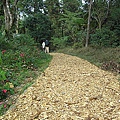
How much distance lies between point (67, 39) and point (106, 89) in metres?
14.6

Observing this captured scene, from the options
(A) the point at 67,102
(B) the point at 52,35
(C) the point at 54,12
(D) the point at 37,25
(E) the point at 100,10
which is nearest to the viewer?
(A) the point at 67,102

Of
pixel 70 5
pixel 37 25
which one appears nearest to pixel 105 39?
pixel 37 25

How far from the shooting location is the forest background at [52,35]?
4.60m

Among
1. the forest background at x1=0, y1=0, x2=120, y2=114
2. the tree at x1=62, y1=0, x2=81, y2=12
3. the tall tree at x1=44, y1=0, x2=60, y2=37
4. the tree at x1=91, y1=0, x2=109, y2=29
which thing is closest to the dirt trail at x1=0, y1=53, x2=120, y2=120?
the forest background at x1=0, y1=0, x2=120, y2=114

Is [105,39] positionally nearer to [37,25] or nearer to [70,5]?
[37,25]

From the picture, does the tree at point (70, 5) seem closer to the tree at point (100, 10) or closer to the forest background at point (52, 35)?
the forest background at point (52, 35)

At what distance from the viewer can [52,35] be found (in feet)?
66.6

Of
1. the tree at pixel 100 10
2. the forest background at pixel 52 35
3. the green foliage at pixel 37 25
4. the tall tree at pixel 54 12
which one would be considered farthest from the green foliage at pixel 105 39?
the tall tree at pixel 54 12

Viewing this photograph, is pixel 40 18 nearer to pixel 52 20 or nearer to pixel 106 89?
pixel 52 20

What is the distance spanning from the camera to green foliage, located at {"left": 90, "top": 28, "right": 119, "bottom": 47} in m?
11.5

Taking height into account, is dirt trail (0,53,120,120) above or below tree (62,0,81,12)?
below

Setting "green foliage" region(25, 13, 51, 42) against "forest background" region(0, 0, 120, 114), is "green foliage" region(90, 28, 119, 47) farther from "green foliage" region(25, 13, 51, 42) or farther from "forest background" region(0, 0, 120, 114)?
"green foliage" region(25, 13, 51, 42)

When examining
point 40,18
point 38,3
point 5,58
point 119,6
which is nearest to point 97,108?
point 5,58

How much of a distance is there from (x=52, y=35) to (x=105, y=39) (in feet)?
32.1
